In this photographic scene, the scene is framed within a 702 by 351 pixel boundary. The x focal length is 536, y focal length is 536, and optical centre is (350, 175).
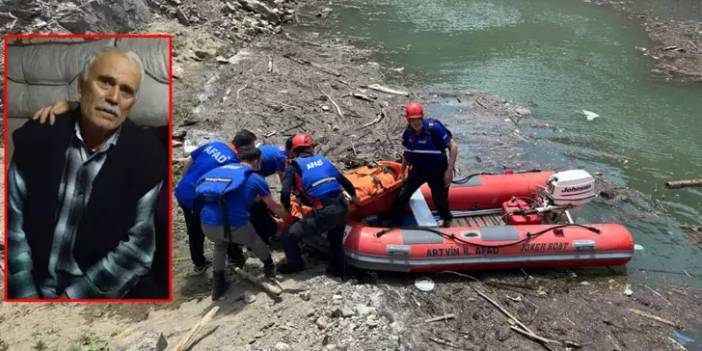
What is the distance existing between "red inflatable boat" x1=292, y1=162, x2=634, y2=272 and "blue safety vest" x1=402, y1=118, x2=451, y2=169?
0.62m

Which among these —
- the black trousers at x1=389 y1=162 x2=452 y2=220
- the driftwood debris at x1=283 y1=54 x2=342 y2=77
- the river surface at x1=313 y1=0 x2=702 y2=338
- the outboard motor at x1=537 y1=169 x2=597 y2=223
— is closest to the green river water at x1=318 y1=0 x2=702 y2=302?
the river surface at x1=313 y1=0 x2=702 y2=338

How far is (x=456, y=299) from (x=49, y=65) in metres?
4.39

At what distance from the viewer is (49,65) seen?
97.8 inches

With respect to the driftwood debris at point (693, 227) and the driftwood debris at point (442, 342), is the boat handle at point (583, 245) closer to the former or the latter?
the driftwood debris at point (442, 342)

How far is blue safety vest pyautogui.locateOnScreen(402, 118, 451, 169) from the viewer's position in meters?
5.95

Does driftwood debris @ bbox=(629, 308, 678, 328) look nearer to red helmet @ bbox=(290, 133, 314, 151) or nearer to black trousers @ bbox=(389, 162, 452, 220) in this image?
black trousers @ bbox=(389, 162, 452, 220)

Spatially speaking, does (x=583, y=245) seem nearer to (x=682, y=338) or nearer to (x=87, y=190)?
(x=682, y=338)

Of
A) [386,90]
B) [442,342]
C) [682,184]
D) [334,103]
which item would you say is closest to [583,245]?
[442,342]

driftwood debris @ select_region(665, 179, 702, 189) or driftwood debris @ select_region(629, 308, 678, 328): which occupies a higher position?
driftwood debris @ select_region(665, 179, 702, 189)

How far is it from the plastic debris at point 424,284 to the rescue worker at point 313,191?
108 centimetres

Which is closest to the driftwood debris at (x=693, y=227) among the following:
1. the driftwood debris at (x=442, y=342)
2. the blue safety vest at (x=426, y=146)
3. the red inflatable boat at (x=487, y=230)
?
the red inflatable boat at (x=487, y=230)

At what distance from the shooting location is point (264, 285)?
517cm

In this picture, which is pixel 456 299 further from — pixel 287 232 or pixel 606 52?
pixel 606 52

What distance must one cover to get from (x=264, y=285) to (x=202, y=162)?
132 cm
